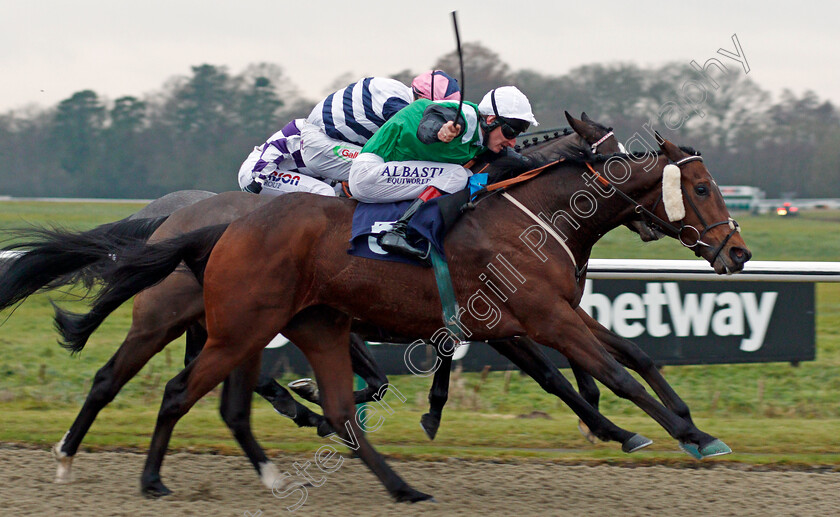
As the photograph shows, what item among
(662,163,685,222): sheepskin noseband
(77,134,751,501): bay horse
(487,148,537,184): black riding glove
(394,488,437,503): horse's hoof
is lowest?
(394,488,437,503): horse's hoof

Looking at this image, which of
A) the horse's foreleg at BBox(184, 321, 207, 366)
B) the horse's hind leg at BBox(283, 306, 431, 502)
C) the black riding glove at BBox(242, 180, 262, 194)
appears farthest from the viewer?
the black riding glove at BBox(242, 180, 262, 194)

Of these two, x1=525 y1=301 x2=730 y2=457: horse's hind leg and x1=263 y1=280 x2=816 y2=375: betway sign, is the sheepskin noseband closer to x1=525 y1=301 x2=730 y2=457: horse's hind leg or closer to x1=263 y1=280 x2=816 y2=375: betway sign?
x1=525 y1=301 x2=730 y2=457: horse's hind leg

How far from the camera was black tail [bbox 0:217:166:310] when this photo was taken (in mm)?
4586

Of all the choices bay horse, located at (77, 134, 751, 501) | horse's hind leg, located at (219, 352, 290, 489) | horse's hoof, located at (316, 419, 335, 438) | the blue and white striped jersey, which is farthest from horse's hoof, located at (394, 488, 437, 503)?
the blue and white striped jersey

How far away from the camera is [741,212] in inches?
653

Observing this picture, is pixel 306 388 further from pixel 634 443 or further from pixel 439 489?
pixel 634 443

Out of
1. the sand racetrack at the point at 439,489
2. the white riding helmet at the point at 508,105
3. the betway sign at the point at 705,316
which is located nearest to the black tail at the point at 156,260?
the sand racetrack at the point at 439,489

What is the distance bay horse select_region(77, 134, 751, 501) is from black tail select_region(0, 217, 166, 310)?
87cm

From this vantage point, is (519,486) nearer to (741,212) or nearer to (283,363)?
(283,363)

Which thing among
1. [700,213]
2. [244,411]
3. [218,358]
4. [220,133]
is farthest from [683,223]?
[220,133]

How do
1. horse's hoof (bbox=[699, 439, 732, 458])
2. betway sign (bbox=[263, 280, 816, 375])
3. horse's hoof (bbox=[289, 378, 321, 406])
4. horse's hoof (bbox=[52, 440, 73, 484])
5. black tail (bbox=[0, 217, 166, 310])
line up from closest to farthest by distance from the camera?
horse's hoof (bbox=[699, 439, 732, 458]), horse's hoof (bbox=[52, 440, 73, 484]), black tail (bbox=[0, 217, 166, 310]), horse's hoof (bbox=[289, 378, 321, 406]), betway sign (bbox=[263, 280, 816, 375])

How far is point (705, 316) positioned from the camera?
641cm

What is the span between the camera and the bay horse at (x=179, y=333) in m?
4.42

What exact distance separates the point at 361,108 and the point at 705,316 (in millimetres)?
2831
